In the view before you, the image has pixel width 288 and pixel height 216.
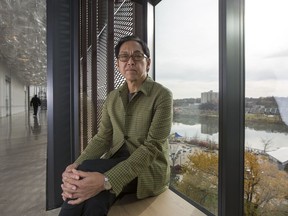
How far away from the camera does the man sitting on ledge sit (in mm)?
1192

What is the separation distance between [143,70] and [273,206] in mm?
1239

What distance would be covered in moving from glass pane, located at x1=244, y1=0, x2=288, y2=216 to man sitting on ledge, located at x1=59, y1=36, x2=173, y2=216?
1.69 feet

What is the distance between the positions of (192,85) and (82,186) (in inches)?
50.4

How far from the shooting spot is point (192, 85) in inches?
79.7

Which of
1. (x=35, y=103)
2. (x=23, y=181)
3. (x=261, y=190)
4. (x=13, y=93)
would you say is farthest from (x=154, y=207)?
(x=13, y=93)

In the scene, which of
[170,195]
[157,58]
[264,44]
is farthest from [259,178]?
[157,58]

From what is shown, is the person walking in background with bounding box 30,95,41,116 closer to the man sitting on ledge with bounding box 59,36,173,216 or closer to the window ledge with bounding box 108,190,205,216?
the man sitting on ledge with bounding box 59,36,173,216

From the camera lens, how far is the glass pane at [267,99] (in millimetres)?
1359

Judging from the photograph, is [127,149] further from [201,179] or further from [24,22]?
[24,22]

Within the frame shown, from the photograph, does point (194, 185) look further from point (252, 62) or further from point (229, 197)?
point (252, 62)

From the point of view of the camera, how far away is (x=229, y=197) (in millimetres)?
1299

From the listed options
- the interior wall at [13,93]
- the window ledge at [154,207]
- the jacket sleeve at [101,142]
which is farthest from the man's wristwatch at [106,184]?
the interior wall at [13,93]

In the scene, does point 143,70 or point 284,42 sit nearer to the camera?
point 284,42

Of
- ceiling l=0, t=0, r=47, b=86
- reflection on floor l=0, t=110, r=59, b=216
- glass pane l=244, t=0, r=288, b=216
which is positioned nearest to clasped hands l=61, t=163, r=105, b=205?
glass pane l=244, t=0, r=288, b=216
